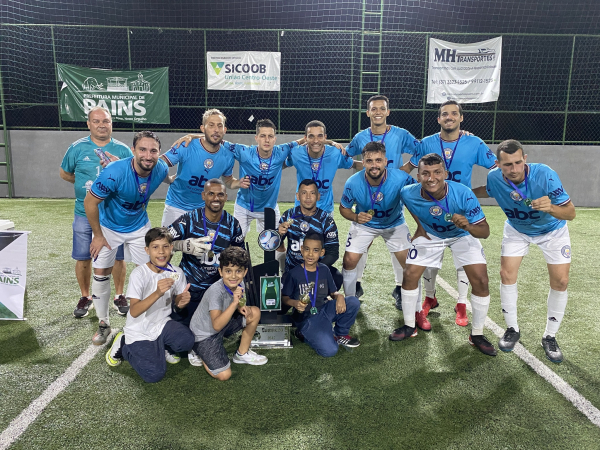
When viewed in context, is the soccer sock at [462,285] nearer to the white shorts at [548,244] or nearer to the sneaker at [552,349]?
the white shorts at [548,244]

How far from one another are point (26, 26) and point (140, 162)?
12.2 meters

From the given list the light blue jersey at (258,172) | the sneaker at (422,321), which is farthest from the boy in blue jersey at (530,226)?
the light blue jersey at (258,172)

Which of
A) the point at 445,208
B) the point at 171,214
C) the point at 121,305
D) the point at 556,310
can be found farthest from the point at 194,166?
the point at 556,310

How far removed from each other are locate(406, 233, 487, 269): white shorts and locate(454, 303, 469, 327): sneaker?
0.71 metres

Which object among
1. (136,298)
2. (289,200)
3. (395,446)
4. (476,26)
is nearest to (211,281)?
(136,298)

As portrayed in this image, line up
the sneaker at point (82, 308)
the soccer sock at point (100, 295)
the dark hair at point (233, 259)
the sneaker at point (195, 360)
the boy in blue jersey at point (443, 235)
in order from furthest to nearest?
the sneaker at point (82, 308), the soccer sock at point (100, 295), the boy in blue jersey at point (443, 235), the sneaker at point (195, 360), the dark hair at point (233, 259)

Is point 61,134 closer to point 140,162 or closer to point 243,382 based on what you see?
point 140,162

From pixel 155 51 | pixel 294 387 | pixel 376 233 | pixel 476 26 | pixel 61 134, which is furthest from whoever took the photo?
pixel 476 26

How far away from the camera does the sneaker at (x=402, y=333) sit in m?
4.00

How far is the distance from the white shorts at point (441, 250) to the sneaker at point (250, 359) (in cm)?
162

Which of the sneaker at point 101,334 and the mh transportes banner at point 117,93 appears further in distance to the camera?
the mh transportes banner at point 117,93

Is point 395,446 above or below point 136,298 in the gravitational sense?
below

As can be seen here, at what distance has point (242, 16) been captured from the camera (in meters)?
15.9

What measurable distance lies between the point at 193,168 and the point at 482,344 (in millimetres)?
3511
